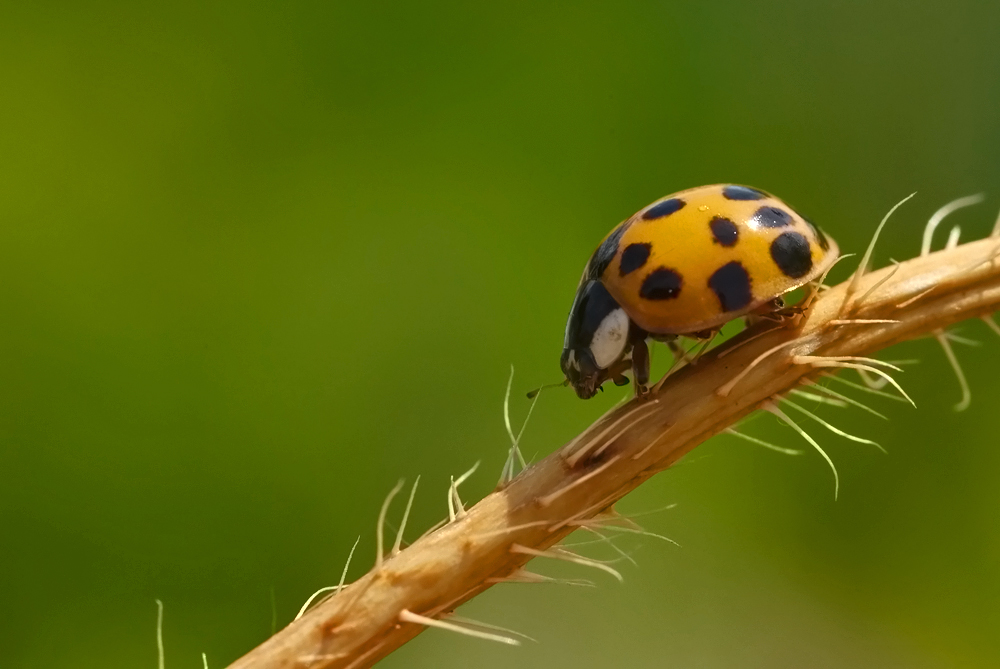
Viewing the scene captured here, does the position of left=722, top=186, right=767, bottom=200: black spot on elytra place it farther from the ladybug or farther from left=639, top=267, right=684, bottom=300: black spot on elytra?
left=639, top=267, right=684, bottom=300: black spot on elytra

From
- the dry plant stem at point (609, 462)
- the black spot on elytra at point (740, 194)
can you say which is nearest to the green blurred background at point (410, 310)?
the black spot on elytra at point (740, 194)

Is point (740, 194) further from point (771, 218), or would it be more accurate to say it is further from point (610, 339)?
point (610, 339)

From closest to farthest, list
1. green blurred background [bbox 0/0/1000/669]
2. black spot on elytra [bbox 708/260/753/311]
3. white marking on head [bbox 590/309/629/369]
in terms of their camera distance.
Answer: black spot on elytra [bbox 708/260/753/311] → white marking on head [bbox 590/309/629/369] → green blurred background [bbox 0/0/1000/669]

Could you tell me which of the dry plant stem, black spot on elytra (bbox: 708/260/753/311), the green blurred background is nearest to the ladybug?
black spot on elytra (bbox: 708/260/753/311)

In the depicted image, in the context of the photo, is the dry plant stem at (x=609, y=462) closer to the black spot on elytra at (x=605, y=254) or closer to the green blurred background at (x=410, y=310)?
the black spot on elytra at (x=605, y=254)

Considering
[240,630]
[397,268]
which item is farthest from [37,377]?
[397,268]

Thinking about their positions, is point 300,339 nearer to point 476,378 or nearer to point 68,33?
point 476,378
